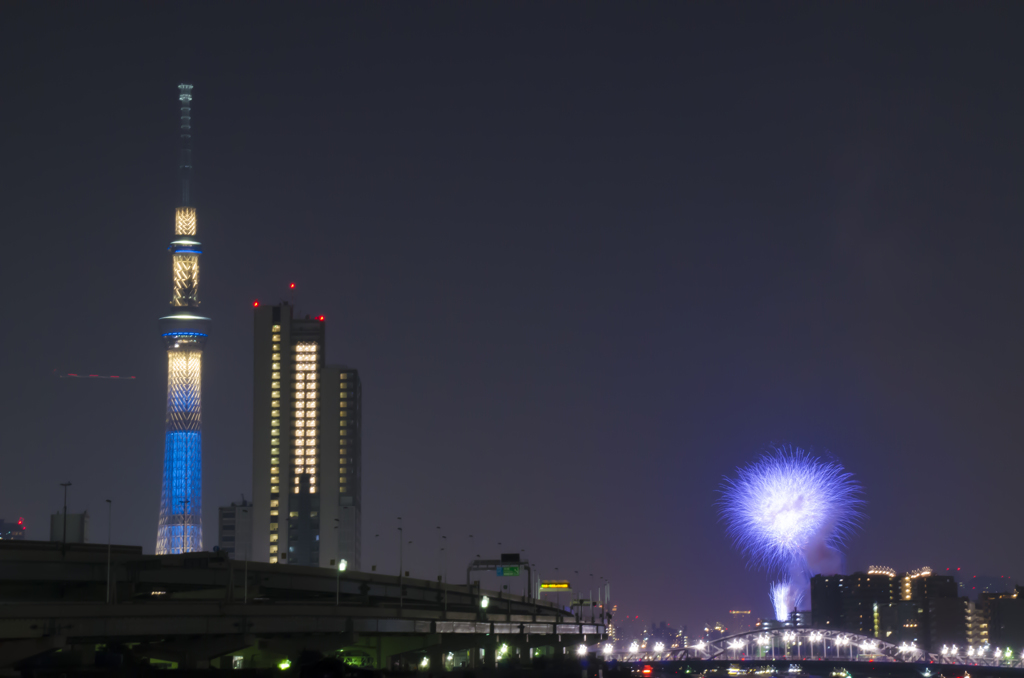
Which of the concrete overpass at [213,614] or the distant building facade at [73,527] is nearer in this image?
the concrete overpass at [213,614]

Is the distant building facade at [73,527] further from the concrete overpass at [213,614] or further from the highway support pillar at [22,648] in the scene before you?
the highway support pillar at [22,648]

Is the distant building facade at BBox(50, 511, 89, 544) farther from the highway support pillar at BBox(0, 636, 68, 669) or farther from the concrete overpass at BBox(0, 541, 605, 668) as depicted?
the highway support pillar at BBox(0, 636, 68, 669)

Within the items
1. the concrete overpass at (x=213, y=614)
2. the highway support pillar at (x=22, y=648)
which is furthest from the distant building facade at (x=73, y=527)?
the highway support pillar at (x=22, y=648)

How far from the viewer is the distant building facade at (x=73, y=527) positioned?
95.3m

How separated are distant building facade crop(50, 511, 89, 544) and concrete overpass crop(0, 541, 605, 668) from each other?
20.9ft

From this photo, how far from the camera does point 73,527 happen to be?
9638cm

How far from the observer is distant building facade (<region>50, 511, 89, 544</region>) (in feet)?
313

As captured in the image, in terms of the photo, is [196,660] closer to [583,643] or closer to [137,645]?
[137,645]

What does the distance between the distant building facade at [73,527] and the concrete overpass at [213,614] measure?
638cm

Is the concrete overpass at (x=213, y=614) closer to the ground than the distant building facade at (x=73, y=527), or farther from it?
closer to the ground

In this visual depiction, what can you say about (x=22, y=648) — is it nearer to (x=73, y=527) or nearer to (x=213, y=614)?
(x=213, y=614)

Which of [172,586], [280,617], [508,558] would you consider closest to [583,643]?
[508,558]

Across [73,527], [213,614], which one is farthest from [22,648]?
[73,527]

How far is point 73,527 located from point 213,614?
33.0 m
